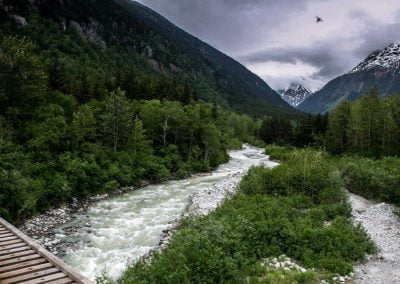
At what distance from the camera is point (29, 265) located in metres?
11.9

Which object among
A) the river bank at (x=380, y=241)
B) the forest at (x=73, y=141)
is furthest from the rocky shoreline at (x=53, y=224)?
the river bank at (x=380, y=241)

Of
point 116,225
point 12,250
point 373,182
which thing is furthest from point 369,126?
point 12,250

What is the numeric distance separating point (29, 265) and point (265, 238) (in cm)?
1070

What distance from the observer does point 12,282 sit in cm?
1059

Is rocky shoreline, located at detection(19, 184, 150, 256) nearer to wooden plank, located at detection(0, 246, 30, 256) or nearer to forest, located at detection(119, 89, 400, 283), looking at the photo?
wooden plank, located at detection(0, 246, 30, 256)

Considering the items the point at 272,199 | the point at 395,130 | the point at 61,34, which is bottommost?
the point at 272,199

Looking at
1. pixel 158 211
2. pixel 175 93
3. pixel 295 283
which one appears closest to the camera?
pixel 295 283

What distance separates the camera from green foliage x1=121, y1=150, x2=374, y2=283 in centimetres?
1391

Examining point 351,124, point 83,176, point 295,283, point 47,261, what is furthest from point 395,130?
point 47,261

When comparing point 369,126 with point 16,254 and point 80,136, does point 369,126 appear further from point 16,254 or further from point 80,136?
point 16,254

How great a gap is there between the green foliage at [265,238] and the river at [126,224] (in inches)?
87.9

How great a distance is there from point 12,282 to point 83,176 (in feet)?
74.5

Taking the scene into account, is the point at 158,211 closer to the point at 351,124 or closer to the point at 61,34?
the point at 351,124

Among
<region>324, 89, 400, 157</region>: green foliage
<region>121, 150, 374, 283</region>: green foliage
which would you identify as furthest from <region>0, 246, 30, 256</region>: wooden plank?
<region>324, 89, 400, 157</region>: green foliage
